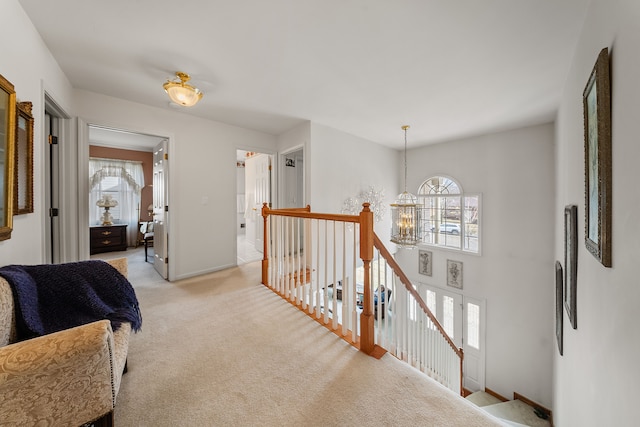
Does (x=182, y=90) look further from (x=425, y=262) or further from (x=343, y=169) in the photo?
(x=425, y=262)

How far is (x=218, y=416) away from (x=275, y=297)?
150 cm

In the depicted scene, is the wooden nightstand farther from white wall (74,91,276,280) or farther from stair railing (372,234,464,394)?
stair railing (372,234,464,394)

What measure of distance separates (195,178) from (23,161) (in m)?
1.84

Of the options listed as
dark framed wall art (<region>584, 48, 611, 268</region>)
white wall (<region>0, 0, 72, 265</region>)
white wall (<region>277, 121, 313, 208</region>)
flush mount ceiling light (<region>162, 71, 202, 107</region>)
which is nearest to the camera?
dark framed wall art (<region>584, 48, 611, 268</region>)

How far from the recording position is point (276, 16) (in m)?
1.64

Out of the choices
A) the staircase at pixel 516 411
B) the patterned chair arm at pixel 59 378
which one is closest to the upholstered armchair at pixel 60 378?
the patterned chair arm at pixel 59 378

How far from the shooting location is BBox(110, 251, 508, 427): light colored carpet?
49.6 inches

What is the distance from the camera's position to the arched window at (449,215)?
15.5ft

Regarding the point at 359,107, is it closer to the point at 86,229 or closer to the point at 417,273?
the point at 86,229

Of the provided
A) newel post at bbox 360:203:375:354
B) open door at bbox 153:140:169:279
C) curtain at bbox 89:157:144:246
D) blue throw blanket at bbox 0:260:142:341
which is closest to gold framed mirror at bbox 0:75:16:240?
blue throw blanket at bbox 0:260:142:341

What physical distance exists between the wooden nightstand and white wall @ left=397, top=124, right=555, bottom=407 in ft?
23.3

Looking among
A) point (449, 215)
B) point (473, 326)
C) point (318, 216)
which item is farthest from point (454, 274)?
point (318, 216)

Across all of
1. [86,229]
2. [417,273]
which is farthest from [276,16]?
[417,273]

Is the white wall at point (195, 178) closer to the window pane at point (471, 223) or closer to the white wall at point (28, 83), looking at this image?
the white wall at point (28, 83)
